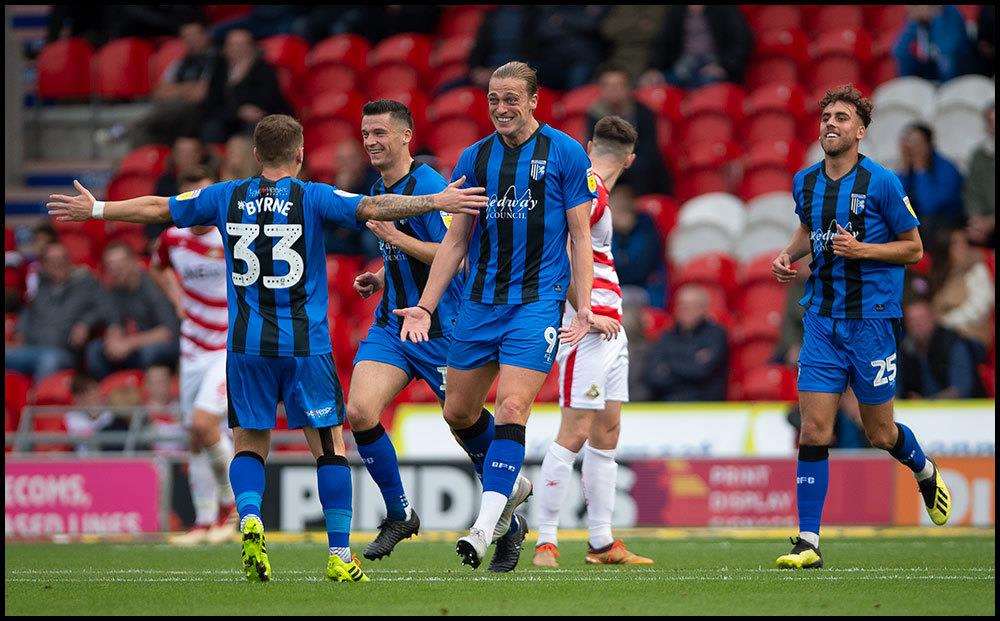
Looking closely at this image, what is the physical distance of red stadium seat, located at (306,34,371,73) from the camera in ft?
65.8

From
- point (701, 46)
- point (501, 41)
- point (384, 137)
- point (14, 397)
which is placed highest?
point (501, 41)

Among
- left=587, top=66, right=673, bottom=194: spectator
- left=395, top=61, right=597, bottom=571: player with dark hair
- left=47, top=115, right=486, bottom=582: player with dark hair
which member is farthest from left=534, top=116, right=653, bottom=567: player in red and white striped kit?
left=587, top=66, right=673, bottom=194: spectator

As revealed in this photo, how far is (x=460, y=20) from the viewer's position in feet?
68.5

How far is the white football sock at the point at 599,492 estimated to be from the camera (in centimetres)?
972

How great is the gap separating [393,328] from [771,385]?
20.9 ft

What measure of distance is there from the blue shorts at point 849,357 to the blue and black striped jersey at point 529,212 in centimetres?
166

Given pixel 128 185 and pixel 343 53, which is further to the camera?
pixel 343 53

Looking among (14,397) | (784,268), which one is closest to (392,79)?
(14,397)

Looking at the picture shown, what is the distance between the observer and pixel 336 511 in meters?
8.43

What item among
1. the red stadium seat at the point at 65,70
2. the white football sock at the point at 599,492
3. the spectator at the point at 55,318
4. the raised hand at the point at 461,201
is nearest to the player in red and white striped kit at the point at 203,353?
the white football sock at the point at 599,492

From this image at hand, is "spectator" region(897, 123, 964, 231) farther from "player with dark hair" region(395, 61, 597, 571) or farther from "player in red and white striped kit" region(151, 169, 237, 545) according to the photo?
"player with dark hair" region(395, 61, 597, 571)

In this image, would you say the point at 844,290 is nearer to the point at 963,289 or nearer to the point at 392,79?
the point at 963,289

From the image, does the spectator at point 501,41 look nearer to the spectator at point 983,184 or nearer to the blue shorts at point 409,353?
the spectator at point 983,184

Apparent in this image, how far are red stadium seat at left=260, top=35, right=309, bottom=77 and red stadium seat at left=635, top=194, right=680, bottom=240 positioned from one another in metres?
5.54
